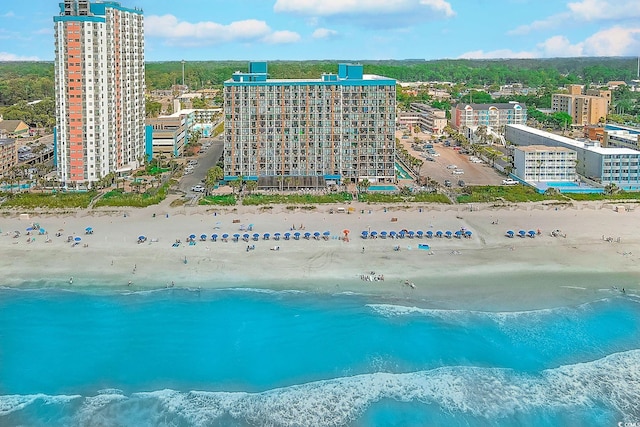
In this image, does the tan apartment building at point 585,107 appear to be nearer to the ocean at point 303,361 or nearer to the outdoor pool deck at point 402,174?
the outdoor pool deck at point 402,174

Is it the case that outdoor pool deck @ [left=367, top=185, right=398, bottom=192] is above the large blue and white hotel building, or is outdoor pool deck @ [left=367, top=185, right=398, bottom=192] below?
below

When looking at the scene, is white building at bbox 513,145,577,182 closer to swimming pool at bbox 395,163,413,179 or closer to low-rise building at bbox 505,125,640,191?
low-rise building at bbox 505,125,640,191

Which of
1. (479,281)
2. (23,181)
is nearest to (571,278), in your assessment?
(479,281)

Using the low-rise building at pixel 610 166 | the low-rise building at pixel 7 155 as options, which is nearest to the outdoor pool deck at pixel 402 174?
the low-rise building at pixel 610 166

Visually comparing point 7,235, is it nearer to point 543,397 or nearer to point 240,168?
point 240,168

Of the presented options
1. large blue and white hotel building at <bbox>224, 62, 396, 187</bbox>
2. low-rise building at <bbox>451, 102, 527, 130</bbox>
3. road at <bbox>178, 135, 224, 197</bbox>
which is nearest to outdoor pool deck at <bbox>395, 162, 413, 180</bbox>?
large blue and white hotel building at <bbox>224, 62, 396, 187</bbox>
